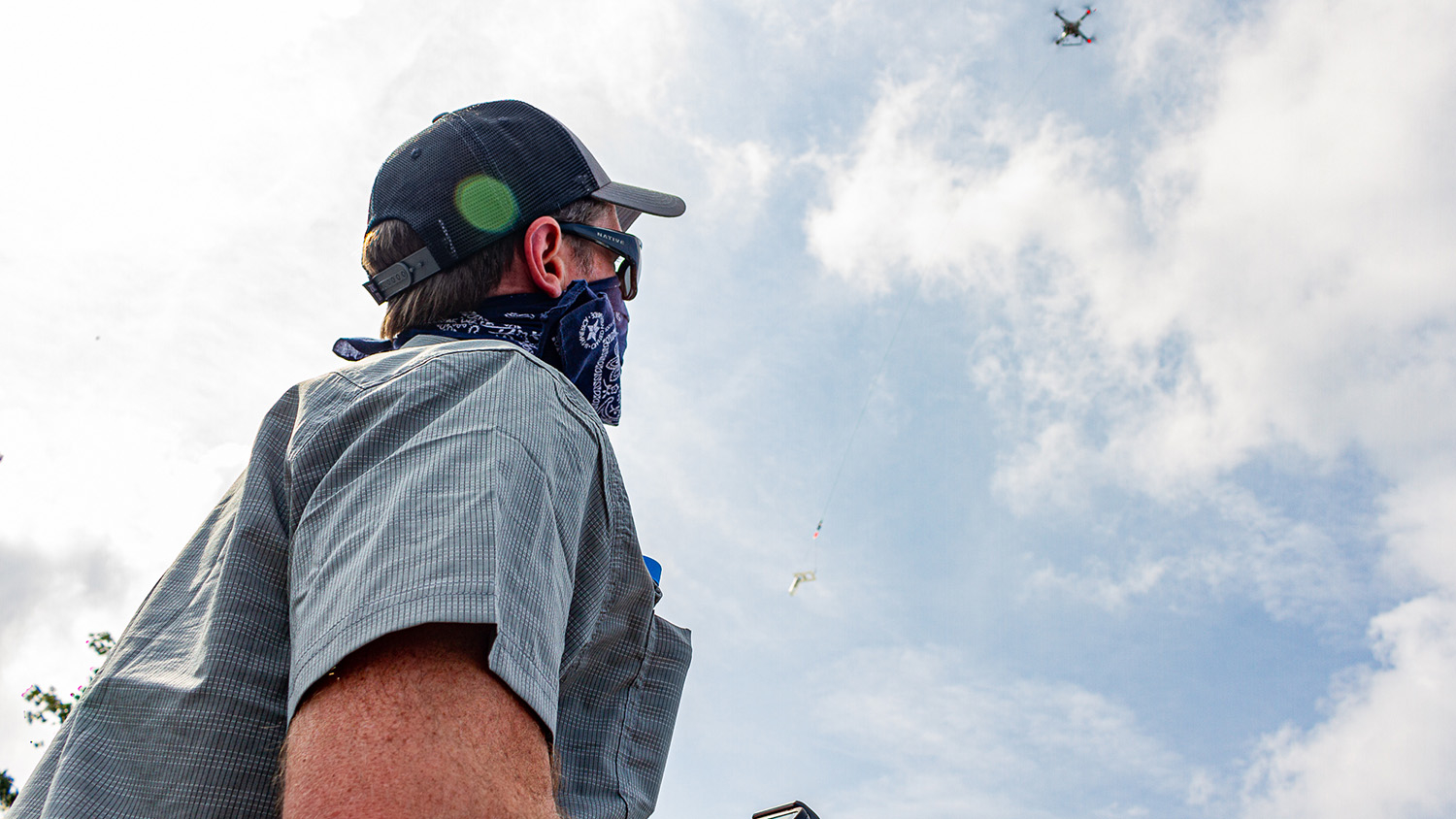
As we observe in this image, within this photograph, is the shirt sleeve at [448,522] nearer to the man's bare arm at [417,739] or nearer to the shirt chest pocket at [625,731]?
the man's bare arm at [417,739]

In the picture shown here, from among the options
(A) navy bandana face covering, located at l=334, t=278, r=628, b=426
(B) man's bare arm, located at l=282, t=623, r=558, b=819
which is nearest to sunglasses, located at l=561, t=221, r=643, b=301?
(A) navy bandana face covering, located at l=334, t=278, r=628, b=426

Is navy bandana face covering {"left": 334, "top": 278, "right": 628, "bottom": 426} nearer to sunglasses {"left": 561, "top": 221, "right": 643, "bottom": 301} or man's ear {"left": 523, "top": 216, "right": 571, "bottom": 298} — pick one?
man's ear {"left": 523, "top": 216, "right": 571, "bottom": 298}

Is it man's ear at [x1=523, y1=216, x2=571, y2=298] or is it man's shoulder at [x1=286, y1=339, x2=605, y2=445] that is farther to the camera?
man's ear at [x1=523, y1=216, x2=571, y2=298]

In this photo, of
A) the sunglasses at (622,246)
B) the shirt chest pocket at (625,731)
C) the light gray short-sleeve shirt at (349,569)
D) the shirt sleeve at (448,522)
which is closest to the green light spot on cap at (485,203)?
the sunglasses at (622,246)

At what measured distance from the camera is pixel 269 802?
4.91 ft

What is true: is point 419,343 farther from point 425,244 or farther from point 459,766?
point 459,766

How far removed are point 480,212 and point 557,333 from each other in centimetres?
49

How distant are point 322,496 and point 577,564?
1.61 ft

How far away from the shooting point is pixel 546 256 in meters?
2.75

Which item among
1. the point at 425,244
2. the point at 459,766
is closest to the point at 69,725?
the point at 459,766

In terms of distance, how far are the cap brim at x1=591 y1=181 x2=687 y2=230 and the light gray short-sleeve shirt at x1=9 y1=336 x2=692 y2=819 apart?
149 cm

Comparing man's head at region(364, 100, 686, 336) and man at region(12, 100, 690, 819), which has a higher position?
man's head at region(364, 100, 686, 336)

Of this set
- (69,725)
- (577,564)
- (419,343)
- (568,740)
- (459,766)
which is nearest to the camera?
(459,766)

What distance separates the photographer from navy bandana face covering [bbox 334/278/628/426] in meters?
2.48
